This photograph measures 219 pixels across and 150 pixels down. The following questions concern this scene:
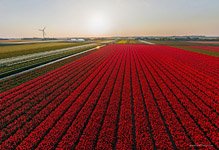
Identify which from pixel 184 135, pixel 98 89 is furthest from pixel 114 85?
pixel 184 135

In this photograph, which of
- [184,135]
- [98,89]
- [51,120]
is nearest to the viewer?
[184,135]

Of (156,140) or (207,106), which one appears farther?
(207,106)

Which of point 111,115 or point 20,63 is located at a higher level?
point 111,115

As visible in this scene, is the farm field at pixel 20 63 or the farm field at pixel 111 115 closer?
the farm field at pixel 111 115

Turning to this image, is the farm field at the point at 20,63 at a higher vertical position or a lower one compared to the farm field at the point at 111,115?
lower

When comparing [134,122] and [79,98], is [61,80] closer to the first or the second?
[79,98]

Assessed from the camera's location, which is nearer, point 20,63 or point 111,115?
point 111,115

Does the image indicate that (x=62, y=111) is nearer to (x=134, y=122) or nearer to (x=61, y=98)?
(x=61, y=98)

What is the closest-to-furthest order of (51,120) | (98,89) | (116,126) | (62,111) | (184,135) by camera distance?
(184,135) < (116,126) < (51,120) < (62,111) < (98,89)
